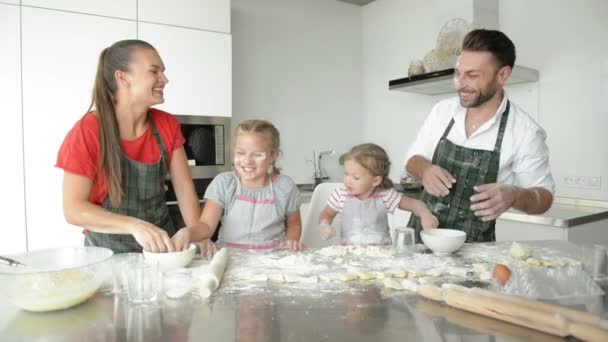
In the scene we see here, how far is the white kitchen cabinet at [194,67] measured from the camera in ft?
8.84

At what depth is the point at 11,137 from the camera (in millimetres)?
2318

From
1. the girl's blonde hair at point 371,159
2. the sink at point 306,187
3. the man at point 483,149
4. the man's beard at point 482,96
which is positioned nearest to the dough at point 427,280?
the man at point 483,149

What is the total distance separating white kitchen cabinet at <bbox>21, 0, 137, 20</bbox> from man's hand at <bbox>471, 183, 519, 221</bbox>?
7.12 ft

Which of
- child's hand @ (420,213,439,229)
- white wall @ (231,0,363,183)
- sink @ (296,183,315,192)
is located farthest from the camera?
sink @ (296,183,315,192)

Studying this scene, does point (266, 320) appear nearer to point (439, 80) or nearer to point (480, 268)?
point (480, 268)

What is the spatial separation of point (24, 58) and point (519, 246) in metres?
2.47

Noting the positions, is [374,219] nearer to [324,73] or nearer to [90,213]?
[90,213]

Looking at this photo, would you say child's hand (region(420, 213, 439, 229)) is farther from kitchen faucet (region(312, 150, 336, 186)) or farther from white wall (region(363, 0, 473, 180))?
kitchen faucet (region(312, 150, 336, 186))

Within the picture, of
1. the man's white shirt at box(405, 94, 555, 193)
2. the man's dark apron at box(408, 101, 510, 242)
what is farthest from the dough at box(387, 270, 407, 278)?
the man's white shirt at box(405, 94, 555, 193)

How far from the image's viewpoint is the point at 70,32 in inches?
95.8

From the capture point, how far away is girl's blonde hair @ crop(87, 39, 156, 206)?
142 cm

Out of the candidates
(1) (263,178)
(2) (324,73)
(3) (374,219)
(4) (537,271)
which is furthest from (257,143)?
(2) (324,73)

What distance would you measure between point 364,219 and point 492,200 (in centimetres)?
58

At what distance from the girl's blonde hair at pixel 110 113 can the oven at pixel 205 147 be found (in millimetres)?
1307
